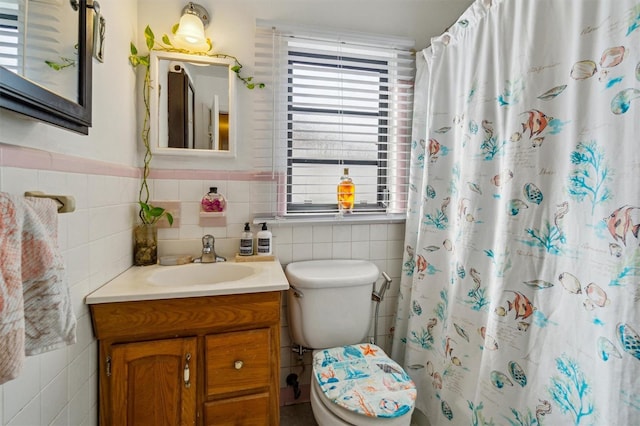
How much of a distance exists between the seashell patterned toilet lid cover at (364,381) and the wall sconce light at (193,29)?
152 centimetres

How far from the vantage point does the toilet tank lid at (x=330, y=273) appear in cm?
134

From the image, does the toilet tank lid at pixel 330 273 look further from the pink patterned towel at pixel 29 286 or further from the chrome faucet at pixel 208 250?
the pink patterned towel at pixel 29 286

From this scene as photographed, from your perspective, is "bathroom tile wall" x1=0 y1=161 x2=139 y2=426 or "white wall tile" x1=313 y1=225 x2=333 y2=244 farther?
"white wall tile" x1=313 y1=225 x2=333 y2=244

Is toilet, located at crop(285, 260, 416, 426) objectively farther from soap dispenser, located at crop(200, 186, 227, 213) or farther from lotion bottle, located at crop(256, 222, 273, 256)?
soap dispenser, located at crop(200, 186, 227, 213)

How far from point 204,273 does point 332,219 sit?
683 mm

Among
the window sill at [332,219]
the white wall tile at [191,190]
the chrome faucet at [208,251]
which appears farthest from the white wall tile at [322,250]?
the white wall tile at [191,190]

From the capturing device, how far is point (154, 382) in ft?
3.43

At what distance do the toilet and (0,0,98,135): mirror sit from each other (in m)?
0.99

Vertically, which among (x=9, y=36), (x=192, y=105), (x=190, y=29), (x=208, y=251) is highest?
(x=190, y=29)

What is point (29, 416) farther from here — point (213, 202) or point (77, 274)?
point (213, 202)

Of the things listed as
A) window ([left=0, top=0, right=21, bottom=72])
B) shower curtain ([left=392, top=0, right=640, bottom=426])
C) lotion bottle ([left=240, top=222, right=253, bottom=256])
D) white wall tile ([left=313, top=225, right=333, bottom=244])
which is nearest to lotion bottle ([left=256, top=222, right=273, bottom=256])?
lotion bottle ([left=240, top=222, right=253, bottom=256])

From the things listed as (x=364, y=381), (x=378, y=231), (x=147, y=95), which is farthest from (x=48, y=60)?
(x=378, y=231)

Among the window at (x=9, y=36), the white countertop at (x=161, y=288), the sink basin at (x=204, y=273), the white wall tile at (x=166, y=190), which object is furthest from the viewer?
the white wall tile at (x=166, y=190)

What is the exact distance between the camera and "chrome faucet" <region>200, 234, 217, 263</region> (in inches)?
54.4
